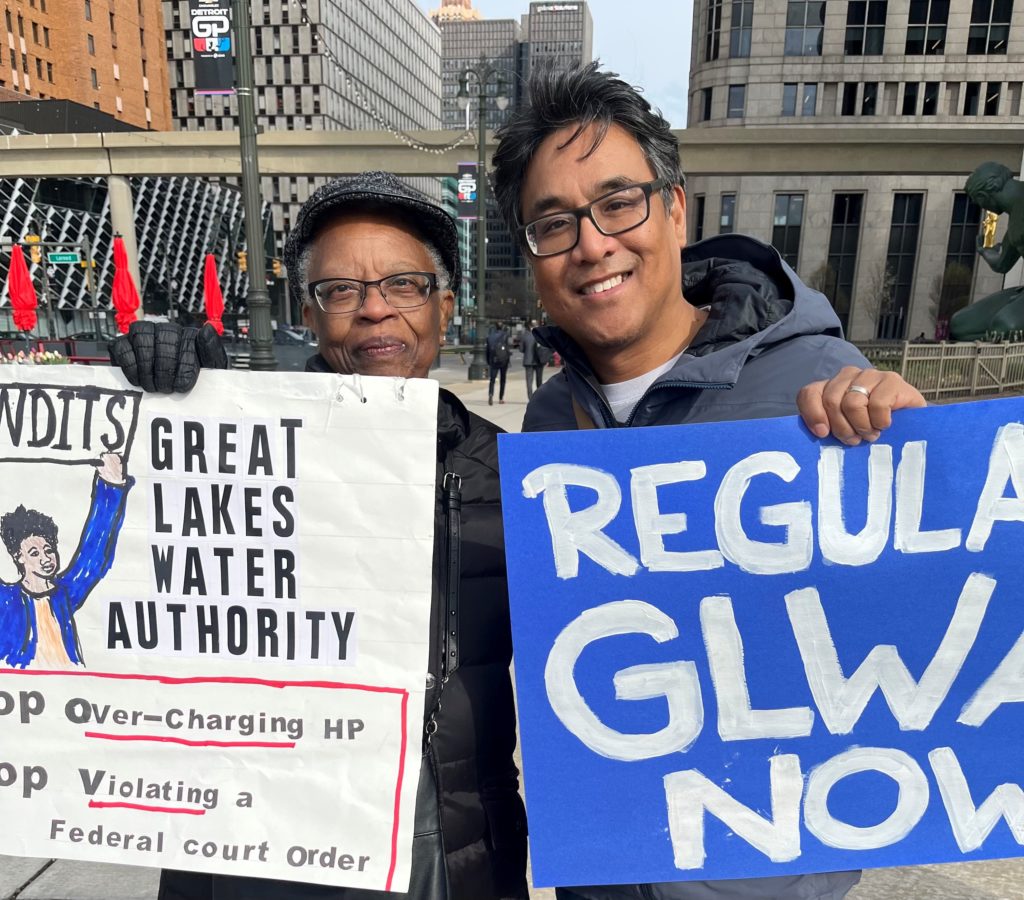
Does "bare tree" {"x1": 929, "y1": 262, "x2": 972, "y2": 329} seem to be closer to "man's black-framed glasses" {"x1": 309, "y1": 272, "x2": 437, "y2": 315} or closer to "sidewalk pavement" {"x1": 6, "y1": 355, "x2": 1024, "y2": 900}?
"sidewalk pavement" {"x1": 6, "y1": 355, "x2": 1024, "y2": 900}

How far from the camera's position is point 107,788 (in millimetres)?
1453

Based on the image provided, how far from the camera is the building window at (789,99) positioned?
149 ft

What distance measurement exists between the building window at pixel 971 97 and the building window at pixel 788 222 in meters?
13.2

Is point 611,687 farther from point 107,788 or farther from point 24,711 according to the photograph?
point 24,711

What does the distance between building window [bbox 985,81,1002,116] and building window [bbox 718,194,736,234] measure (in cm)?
1811

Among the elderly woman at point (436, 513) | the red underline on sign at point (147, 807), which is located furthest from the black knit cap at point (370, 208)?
the red underline on sign at point (147, 807)

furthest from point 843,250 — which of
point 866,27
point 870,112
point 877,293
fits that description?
point 866,27

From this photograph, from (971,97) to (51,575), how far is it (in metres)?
58.8

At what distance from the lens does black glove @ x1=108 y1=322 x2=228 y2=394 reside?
52.9 inches

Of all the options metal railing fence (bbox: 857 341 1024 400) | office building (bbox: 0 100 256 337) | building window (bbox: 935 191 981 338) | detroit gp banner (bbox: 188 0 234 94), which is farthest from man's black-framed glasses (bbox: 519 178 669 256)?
building window (bbox: 935 191 981 338)

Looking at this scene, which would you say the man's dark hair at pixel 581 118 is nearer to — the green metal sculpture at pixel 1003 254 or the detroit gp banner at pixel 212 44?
the detroit gp banner at pixel 212 44

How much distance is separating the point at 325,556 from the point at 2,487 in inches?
26.8

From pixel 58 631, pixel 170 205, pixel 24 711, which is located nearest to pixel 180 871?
pixel 24 711

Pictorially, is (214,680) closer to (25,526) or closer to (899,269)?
(25,526)
